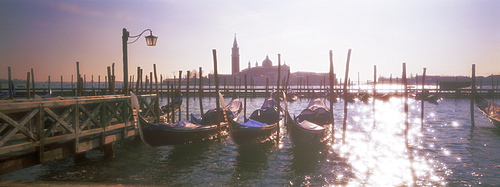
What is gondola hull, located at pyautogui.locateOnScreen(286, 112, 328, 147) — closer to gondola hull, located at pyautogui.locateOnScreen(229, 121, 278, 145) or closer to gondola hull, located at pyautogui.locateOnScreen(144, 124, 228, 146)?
gondola hull, located at pyautogui.locateOnScreen(229, 121, 278, 145)

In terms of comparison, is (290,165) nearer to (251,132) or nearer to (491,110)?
(251,132)

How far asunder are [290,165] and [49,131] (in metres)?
4.75

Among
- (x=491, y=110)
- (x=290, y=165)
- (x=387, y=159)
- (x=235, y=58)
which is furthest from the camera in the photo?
(x=235, y=58)

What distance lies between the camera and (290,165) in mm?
6992

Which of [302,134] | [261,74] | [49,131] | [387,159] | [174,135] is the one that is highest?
[261,74]

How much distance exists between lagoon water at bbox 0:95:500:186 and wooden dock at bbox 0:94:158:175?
0.60m

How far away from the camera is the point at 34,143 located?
4660 mm

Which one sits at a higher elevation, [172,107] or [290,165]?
[172,107]

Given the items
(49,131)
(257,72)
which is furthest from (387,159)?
(257,72)

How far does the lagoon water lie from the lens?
19.3ft

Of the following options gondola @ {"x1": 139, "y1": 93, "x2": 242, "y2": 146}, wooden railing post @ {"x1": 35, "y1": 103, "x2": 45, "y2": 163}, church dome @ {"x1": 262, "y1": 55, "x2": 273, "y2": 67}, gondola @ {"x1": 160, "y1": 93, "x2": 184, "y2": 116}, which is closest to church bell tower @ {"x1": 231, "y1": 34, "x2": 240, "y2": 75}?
church dome @ {"x1": 262, "y1": 55, "x2": 273, "y2": 67}

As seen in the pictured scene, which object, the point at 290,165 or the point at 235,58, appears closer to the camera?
the point at 290,165

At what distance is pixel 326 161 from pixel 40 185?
5.87 metres

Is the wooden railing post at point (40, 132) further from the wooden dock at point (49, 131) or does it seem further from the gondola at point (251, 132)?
the gondola at point (251, 132)
